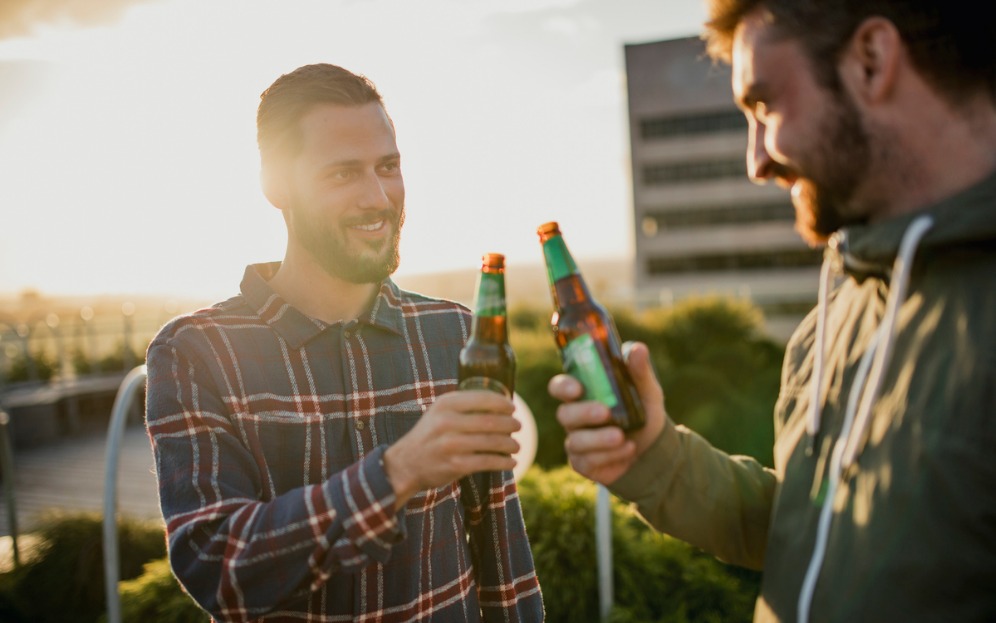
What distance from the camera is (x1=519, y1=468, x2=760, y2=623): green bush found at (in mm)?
4773

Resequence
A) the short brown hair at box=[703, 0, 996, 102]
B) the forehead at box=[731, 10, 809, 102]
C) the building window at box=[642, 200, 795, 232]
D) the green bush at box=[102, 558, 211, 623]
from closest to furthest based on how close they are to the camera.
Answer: the short brown hair at box=[703, 0, 996, 102] → the forehead at box=[731, 10, 809, 102] → the green bush at box=[102, 558, 211, 623] → the building window at box=[642, 200, 795, 232]

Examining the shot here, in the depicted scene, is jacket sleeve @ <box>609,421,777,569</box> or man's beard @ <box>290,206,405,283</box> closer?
jacket sleeve @ <box>609,421,777,569</box>

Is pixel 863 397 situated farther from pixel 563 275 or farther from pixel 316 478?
pixel 316 478

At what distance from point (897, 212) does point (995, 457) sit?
0.47 m

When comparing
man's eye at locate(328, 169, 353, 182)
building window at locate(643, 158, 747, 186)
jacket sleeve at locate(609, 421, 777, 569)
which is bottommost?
jacket sleeve at locate(609, 421, 777, 569)

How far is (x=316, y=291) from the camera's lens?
2.25 metres

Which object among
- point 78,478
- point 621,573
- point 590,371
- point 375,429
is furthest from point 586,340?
point 78,478

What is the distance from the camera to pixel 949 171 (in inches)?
50.5

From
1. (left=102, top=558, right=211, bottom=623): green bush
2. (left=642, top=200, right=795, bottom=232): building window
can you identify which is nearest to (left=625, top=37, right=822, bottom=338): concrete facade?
(left=642, top=200, right=795, bottom=232): building window

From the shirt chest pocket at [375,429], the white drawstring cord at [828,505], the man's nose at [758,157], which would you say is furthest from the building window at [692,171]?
the white drawstring cord at [828,505]

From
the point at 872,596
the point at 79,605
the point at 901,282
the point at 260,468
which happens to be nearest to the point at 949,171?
the point at 901,282

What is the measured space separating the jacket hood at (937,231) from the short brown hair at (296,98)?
1.47 m

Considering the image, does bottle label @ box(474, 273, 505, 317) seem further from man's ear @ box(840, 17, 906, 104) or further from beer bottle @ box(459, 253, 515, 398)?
man's ear @ box(840, 17, 906, 104)

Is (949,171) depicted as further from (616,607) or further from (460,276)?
(460,276)
